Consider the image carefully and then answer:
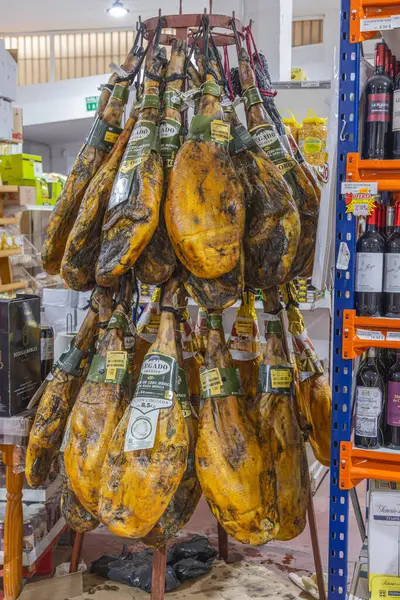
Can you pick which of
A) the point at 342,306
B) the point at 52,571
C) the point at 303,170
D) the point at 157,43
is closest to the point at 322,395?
the point at 342,306

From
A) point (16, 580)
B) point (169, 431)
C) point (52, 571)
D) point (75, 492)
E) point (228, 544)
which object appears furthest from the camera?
point (228, 544)

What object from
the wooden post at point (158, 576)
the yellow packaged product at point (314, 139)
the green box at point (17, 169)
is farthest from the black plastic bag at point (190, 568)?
the green box at point (17, 169)

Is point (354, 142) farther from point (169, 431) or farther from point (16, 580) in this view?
point (16, 580)

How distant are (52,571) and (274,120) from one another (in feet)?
7.11

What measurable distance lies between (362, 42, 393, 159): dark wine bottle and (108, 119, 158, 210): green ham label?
64cm

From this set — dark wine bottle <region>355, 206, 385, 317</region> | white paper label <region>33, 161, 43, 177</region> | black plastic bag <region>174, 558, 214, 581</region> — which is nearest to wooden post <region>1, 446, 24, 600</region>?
black plastic bag <region>174, 558, 214, 581</region>

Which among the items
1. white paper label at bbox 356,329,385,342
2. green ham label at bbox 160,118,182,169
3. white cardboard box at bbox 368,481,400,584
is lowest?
white cardboard box at bbox 368,481,400,584

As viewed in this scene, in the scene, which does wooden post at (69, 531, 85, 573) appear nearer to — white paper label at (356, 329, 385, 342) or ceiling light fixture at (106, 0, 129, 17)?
white paper label at (356, 329, 385, 342)

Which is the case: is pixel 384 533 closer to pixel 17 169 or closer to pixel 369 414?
pixel 369 414

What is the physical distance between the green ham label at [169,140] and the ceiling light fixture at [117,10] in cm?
795

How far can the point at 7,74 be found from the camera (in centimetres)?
502

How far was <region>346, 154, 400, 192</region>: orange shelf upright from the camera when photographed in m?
1.87

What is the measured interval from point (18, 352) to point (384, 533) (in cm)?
143

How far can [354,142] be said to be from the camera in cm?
190
